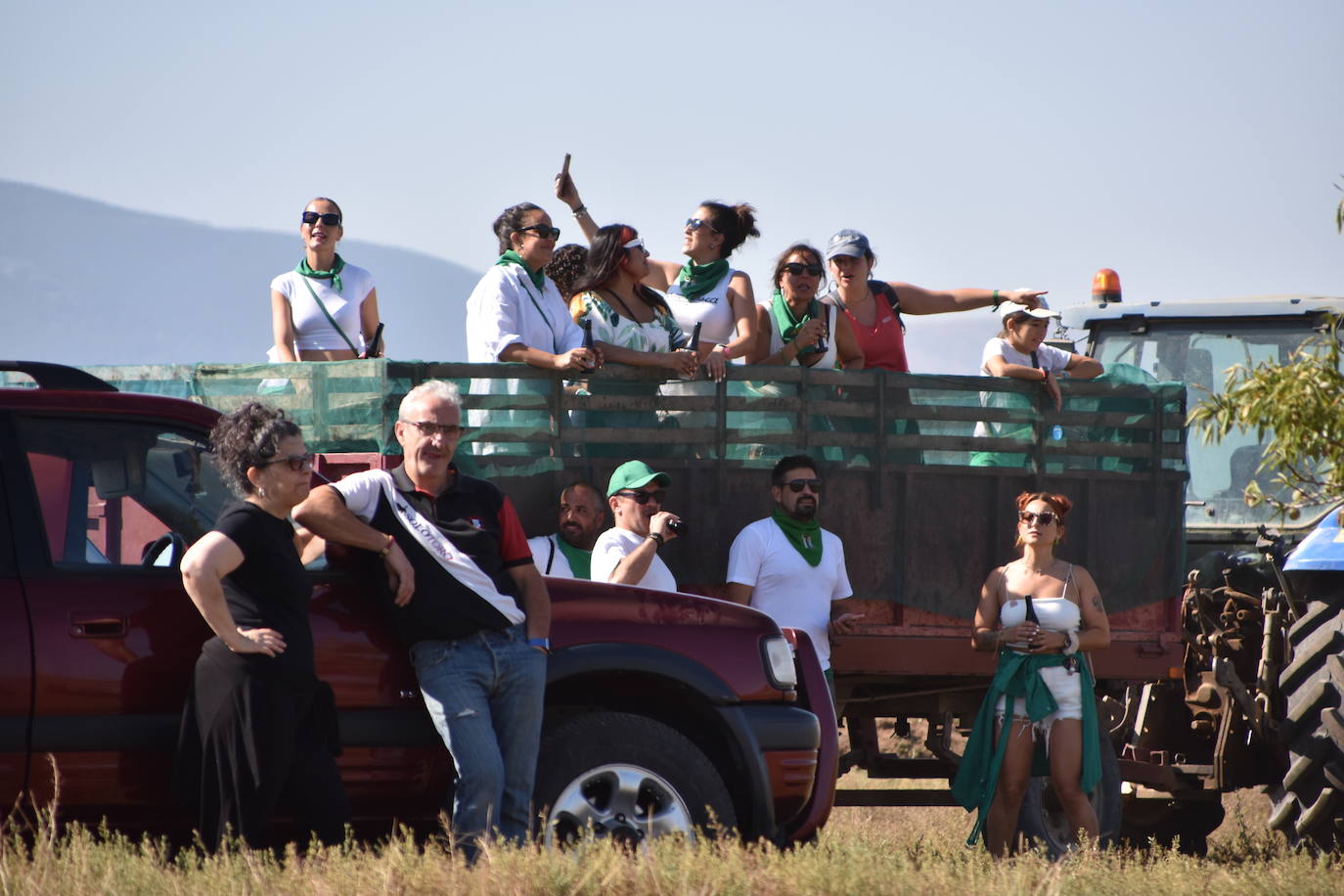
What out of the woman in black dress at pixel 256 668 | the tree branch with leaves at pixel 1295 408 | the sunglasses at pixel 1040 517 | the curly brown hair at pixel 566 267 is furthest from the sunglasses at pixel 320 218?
the tree branch with leaves at pixel 1295 408

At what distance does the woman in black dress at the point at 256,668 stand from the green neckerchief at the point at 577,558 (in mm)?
2044

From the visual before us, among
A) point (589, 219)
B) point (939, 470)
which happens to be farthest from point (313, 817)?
point (589, 219)

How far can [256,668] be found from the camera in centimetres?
558

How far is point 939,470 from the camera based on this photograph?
27.6ft

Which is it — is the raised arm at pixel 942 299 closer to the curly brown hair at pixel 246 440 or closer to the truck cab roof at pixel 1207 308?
the truck cab roof at pixel 1207 308

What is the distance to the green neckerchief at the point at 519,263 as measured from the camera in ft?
26.7

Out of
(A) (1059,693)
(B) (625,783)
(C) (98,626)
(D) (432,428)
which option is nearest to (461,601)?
(D) (432,428)

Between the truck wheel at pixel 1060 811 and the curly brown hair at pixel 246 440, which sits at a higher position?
the curly brown hair at pixel 246 440

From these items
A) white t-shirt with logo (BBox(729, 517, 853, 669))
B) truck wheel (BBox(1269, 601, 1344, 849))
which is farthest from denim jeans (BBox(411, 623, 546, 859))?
truck wheel (BBox(1269, 601, 1344, 849))

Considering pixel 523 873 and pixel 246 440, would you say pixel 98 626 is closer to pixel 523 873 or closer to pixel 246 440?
pixel 246 440

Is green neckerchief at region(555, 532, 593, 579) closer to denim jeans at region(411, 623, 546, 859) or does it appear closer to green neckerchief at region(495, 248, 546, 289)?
green neckerchief at region(495, 248, 546, 289)

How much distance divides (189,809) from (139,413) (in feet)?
4.04

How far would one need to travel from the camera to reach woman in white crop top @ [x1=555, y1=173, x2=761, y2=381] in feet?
28.3

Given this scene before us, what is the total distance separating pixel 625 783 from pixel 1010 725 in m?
2.46
